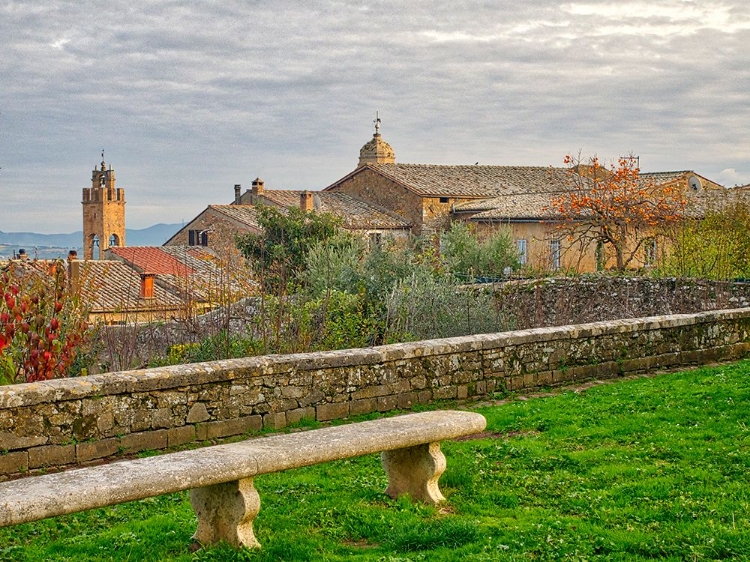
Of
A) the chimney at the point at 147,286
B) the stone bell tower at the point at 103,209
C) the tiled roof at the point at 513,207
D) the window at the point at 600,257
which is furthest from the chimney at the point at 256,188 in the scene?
the stone bell tower at the point at 103,209

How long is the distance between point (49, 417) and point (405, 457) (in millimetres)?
3060

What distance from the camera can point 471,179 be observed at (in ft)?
141

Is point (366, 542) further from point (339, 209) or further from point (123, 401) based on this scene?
point (339, 209)

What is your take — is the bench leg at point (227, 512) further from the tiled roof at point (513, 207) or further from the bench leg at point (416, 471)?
the tiled roof at point (513, 207)

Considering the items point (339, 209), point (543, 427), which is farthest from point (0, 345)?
point (339, 209)

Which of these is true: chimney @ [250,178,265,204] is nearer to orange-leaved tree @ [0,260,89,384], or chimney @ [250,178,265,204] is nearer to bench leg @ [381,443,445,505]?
orange-leaved tree @ [0,260,89,384]

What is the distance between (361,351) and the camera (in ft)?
31.0

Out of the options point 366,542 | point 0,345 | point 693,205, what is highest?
point 693,205

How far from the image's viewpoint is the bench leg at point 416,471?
606cm

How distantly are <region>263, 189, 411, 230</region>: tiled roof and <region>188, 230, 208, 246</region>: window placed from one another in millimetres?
3142

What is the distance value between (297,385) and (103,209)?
60223 millimetres

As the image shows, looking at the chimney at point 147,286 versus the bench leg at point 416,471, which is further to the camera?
the chimney at point 147,286

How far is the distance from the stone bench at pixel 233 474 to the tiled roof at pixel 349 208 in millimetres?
30170

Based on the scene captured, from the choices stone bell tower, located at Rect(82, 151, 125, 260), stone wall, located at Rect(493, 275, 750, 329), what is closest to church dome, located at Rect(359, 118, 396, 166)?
stone bell tower, located at Rect(82, 151, 125, 260)
